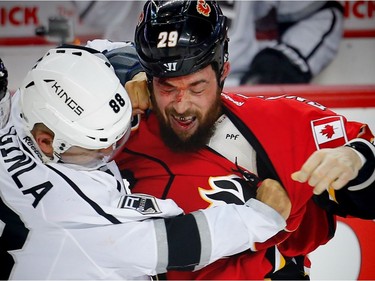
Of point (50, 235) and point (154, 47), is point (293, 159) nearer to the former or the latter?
point (154, 47)

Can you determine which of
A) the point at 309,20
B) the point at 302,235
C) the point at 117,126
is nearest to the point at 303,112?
the point at 302,235

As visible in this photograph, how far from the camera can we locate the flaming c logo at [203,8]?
1.40m

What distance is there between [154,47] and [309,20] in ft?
5.36

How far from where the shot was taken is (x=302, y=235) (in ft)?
5.00

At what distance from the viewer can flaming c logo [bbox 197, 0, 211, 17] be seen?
4.59ft

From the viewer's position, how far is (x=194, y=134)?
1.48m

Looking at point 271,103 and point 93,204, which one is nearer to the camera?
point 93,204

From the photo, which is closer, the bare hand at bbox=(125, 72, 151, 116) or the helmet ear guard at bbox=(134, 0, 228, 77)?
the helmet ear guard at bbox=(134, 0, 228, 77)

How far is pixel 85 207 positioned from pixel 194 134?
0.27 metres

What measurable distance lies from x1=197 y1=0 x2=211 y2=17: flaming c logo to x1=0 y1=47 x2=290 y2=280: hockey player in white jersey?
0.20m

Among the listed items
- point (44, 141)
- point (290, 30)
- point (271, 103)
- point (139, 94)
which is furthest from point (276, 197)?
point (290, 30)

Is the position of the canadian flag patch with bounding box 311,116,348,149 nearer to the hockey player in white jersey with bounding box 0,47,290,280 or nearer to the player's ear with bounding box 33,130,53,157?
the hockey player in white jersey with bounding box 0,47,290,280

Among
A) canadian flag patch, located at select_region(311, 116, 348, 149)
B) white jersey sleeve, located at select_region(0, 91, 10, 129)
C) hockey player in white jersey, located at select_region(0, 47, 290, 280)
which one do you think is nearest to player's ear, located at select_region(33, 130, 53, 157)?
hockey player in white jersey, located at select_region(0, 47, 290, 280)

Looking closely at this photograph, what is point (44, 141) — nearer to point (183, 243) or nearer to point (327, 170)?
point (183, 243)
